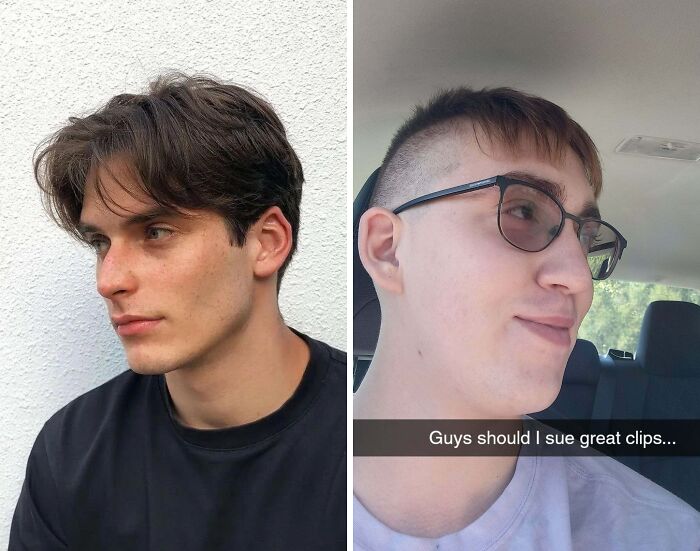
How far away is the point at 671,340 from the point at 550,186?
31cm

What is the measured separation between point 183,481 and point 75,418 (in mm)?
256

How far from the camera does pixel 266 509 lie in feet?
3.34

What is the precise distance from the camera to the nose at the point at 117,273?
0.91 meters

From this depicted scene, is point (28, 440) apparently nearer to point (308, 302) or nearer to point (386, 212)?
point (308, 302)

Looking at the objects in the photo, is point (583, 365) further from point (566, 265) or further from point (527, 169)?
point (527, 169)

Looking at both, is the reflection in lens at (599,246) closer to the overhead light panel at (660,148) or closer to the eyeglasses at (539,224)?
the eyeglasses at (539,224)

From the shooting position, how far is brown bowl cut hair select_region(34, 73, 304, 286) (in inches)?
35.8

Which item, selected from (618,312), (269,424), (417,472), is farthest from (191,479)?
(618,312)

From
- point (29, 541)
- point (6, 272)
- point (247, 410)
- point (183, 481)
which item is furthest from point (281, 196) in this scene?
point (29, 541)

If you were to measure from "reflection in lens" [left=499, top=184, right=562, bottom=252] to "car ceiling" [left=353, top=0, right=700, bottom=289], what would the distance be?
0.09 m

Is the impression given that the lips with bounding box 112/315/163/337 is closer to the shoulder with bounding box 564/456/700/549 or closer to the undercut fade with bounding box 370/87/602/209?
the undercut fade with bounding box 370/87/602/209

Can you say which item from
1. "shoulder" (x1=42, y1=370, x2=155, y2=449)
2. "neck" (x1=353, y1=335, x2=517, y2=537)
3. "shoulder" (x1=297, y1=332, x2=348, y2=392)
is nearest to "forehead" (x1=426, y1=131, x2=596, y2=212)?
"neck" (x1=353, y1=335, x2=517, y2=537)

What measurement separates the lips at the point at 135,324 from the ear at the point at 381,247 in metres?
0.35

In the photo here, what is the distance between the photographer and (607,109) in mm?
875
